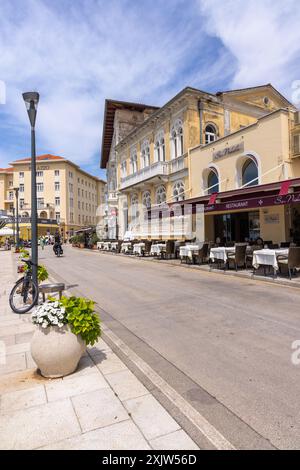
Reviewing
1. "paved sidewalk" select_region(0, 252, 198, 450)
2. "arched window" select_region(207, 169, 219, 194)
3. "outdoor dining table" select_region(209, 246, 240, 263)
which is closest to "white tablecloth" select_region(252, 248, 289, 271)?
"outdoor dining table" select_region(209, 246, 240, 263)

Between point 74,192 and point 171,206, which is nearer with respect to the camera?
point 171,206

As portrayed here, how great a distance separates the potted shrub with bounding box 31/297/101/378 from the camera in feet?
12.1

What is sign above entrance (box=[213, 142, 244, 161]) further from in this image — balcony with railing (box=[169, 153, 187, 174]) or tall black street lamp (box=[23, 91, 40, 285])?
tall black street lamp (box=[23, 91, 40, 285])

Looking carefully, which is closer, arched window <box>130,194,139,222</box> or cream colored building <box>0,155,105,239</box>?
arched window <box>130,194,139,222</box>

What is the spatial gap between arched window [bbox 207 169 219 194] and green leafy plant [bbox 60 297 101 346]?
15921 mm

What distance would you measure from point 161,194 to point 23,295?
19.1 meters

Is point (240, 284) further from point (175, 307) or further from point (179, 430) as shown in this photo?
point (179, 430)

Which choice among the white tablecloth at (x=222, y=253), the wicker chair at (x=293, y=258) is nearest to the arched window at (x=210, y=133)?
the white tablecloth at (x=222, y=253)

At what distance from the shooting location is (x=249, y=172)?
17.2m

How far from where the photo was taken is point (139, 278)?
12.1 m

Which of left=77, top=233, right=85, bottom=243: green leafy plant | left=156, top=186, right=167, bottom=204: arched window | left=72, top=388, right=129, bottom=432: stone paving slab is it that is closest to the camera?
left=72, top=388, right=129, bottom=432: stone paving slab

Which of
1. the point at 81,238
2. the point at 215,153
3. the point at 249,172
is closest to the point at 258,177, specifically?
the point at 249,172

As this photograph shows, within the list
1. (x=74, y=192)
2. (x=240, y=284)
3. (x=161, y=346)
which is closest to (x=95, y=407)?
(x=161, y=346)

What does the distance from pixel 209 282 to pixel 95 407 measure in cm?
803
